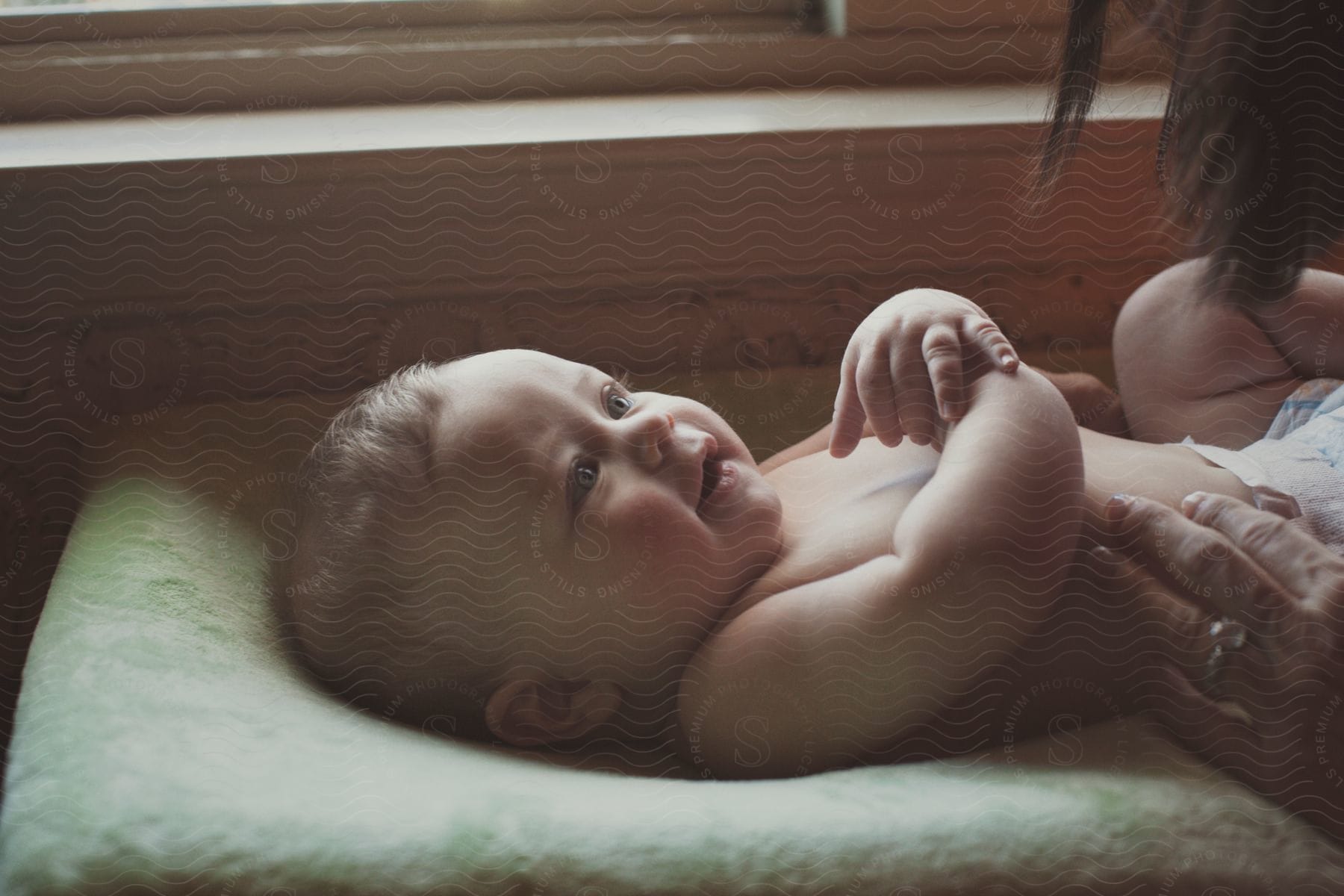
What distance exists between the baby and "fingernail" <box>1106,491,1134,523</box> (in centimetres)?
1

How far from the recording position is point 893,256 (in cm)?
90

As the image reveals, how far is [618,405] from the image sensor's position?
72 cm

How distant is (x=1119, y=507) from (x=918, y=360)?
14cm

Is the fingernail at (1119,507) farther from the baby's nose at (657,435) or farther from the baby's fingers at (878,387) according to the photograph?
the baby's nose at (657,435)

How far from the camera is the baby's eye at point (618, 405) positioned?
2.35 feet

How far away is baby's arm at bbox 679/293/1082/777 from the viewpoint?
0.60 meters

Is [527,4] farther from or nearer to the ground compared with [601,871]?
farther from the ground

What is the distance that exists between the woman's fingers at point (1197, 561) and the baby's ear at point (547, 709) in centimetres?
31

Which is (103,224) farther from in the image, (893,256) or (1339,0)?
(1339,0)

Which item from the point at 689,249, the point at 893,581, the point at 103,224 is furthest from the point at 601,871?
the point at 103,224

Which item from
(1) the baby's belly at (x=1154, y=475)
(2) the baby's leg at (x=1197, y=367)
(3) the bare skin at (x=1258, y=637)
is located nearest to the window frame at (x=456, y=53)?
(2) the baby's leg at (x=1197, y=367)

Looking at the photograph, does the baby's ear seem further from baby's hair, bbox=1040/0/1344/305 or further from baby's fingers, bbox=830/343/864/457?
baby's hair, bbox=1040/0/1344/305

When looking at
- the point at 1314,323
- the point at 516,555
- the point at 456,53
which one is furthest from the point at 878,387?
the point at 456,53

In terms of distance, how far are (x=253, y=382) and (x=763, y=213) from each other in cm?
43
